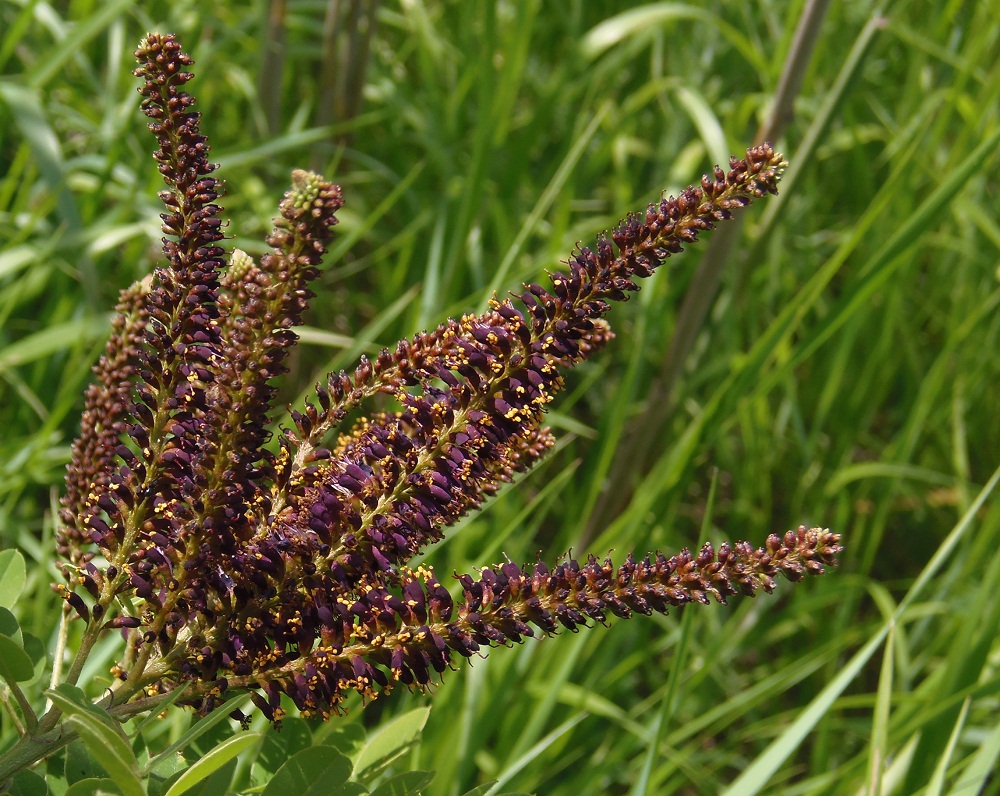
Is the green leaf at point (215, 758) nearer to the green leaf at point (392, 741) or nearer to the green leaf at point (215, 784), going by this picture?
the green leaf at point (215, 784)

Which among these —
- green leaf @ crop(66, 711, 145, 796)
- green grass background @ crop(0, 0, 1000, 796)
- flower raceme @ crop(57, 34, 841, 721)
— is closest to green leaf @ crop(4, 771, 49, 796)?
flower raceme @ crop(57, 34, 841, 721)

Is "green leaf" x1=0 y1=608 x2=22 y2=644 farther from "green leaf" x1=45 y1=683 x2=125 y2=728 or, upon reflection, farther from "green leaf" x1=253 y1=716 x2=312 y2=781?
"green leaf" x1=253 y1=716 x2=312 y2=781

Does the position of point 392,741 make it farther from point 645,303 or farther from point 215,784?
point 645,303

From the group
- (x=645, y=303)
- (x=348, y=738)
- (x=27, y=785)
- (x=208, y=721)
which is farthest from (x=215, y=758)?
(x=645, y=303)

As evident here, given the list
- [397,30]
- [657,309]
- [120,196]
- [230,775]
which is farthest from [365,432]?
[397,30]

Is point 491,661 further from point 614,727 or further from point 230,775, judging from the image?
point 230,775

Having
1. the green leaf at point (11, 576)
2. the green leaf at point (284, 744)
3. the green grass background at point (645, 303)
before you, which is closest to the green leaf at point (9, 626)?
the green leaf at point (11, 576)

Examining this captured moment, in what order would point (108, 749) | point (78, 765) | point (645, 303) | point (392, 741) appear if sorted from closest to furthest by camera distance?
point (108, 749)
point (78, 765)
point (392, 741)
point (645, 303)
